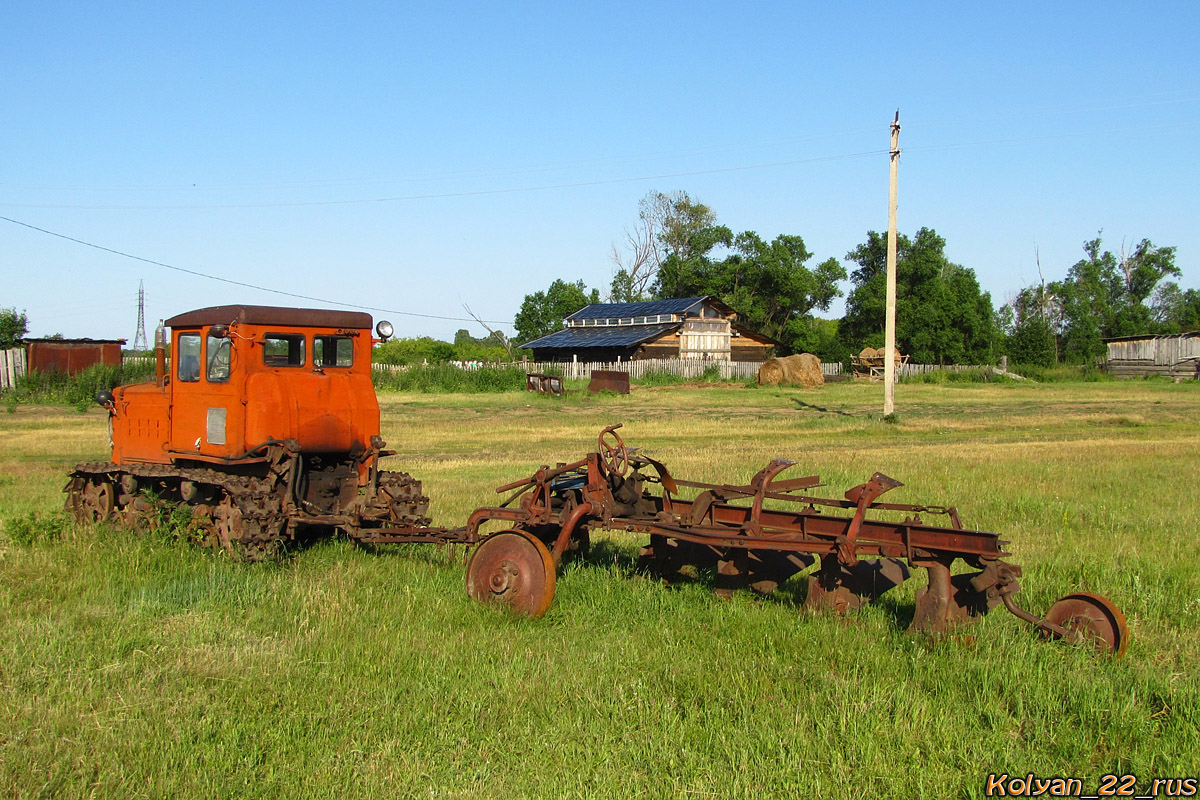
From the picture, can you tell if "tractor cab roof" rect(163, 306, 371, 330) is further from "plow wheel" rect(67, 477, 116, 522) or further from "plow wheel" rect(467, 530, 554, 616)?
"plow wheel" rect(467, 530, 554, 616)

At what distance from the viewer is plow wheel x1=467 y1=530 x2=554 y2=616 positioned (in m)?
7.54

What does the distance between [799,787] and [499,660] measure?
97.3 inches

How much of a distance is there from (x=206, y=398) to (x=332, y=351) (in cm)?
137

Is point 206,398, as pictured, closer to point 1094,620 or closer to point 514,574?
point 514,574

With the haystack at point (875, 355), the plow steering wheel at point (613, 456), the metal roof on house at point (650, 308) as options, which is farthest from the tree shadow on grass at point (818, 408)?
the haystack at point (875, 355)

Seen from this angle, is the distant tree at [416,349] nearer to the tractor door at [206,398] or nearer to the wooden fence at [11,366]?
the wooden fence at [11,366]

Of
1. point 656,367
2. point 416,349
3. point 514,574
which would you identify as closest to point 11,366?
point 656,367

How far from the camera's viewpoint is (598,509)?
318 inches

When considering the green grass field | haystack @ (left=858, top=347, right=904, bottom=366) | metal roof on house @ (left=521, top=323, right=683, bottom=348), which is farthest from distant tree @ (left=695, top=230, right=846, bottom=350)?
the green grass field

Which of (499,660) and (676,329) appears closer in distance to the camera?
(499,660)

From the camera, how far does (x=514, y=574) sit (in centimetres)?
766

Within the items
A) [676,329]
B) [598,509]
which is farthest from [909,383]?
[598,509]

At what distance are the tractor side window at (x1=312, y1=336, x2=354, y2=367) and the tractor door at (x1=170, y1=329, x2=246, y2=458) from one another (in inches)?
36.1

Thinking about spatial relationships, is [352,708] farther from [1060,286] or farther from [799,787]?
[1060,286]
